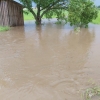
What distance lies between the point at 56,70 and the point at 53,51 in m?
2.19

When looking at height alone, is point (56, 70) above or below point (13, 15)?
below

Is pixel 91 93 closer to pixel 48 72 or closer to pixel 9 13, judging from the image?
pixel 48 72

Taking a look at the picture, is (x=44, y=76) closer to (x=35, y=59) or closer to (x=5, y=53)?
(x=35, y=59)

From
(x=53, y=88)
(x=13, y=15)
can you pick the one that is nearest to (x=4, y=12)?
(x=13, y=15)

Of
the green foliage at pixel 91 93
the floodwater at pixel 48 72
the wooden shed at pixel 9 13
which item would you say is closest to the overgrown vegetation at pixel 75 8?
the wooden shed at pixel 9 13

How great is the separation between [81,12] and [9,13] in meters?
5.58

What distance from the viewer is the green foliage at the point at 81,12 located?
14.4m

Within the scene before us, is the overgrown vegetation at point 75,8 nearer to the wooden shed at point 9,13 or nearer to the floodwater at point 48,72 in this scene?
the wooden shed at point 9,13

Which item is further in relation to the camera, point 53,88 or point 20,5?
point 20,5

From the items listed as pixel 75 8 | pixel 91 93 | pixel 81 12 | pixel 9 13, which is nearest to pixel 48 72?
pixel 91 93

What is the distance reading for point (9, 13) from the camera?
16.3 m

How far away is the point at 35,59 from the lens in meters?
6.34

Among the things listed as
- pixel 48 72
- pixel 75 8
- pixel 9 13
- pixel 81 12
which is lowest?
pixel 48 72

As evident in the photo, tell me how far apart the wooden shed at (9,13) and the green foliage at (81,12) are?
4.71m
